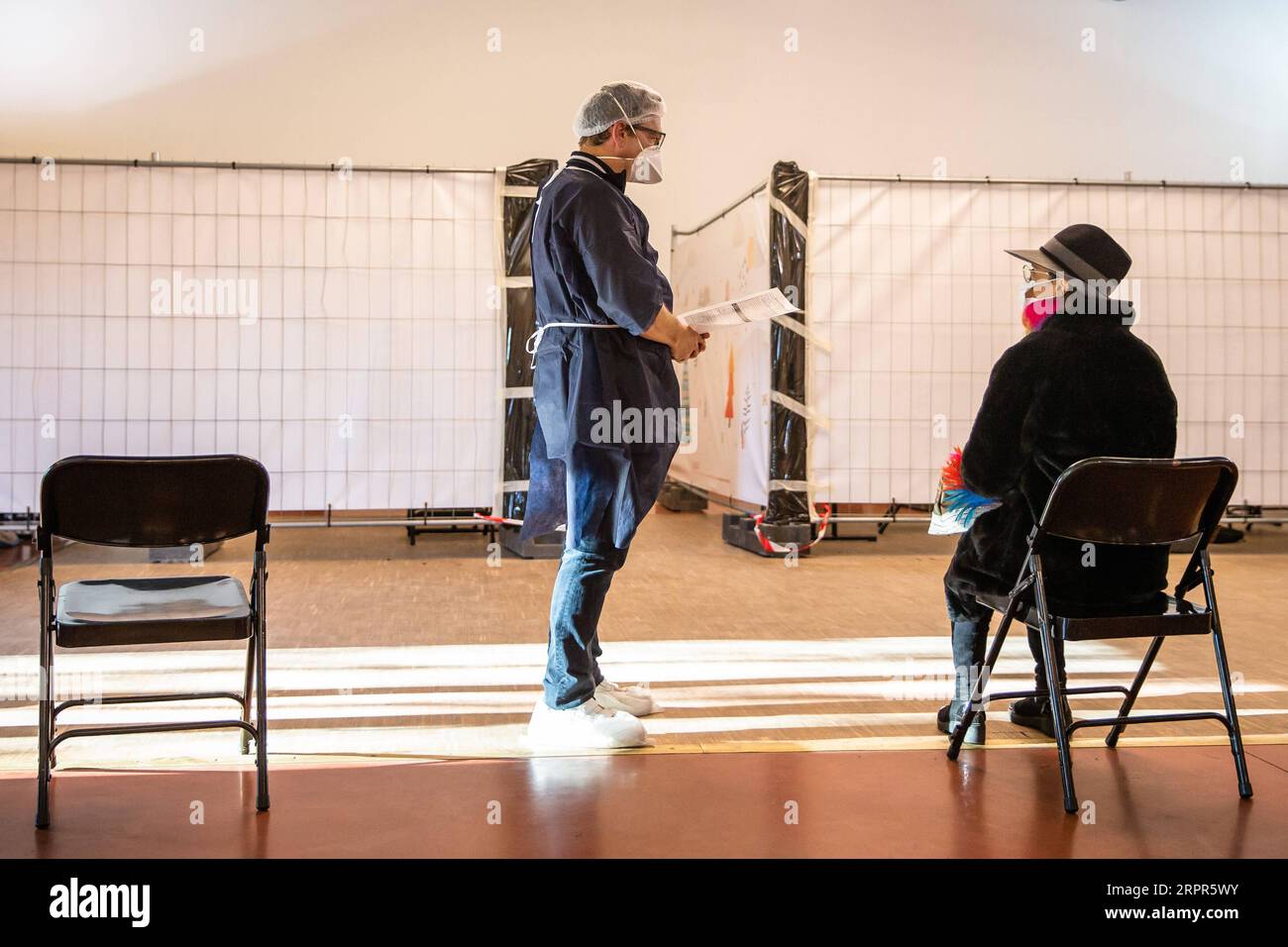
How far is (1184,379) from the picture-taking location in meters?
6.26

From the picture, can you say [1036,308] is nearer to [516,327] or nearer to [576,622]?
[576,622]

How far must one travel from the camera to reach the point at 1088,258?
281cm

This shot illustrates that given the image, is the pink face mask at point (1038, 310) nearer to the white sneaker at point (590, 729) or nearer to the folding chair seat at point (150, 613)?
the white sneaker at point (590, 729)

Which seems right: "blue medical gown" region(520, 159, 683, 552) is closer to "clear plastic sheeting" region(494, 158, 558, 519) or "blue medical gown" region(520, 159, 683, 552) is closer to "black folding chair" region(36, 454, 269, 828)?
"black folding chair" region(36, 454, 269, 828)

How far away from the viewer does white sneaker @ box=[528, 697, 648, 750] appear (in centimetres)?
284

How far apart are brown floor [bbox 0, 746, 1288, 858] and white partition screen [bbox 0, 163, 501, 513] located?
347 centimetres

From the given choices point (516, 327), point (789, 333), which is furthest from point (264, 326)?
point (789, 333)

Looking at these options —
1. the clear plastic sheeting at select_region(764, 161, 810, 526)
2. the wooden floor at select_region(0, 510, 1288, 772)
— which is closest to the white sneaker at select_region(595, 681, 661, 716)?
the wooden floor at select_region(0, 510, 1288, 772)

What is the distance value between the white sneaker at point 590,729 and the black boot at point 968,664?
0.79 metres

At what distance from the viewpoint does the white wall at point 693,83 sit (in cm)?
848

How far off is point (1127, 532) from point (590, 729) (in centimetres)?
129

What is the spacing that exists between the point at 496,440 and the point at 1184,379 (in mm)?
3647

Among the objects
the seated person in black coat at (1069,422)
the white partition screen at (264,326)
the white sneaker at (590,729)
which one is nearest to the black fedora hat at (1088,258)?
the seated person in black coat at (1069,422)
